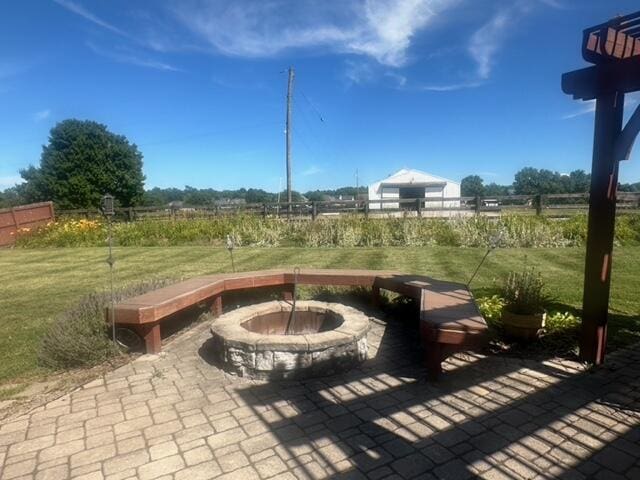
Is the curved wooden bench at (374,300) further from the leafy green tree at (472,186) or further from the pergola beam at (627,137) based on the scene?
the leafy green tree at (472,186)

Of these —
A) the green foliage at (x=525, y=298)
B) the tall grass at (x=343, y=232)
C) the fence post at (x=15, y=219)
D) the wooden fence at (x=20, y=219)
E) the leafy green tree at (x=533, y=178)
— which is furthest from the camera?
the leafy green tree at (x=533, y=178)

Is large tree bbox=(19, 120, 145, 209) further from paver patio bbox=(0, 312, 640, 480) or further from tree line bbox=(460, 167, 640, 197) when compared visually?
tree line bbox=(460, 167, 640, 197)

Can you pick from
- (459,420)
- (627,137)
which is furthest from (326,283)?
(627,137)

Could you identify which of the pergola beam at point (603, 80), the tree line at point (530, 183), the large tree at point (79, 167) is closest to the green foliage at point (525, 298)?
the pergola beam at point (603, 80)

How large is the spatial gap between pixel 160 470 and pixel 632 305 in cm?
608

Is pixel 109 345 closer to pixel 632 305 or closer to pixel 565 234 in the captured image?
pixel 632 305

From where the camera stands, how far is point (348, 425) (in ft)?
9.47

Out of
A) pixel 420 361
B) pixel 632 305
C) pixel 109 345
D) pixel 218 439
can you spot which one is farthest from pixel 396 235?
pixel 218 439

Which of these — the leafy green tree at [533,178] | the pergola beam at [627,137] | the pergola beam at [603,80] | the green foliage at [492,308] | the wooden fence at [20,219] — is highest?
the leafy green tree at [533,178]

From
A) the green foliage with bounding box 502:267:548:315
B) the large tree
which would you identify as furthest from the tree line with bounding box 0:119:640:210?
the green foliage with bounding box 502:267:548:315

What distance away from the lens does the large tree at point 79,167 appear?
34.4m

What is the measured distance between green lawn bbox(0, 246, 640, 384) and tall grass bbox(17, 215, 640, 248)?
108 cm

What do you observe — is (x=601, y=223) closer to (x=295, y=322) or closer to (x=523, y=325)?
(x=523, y=325)

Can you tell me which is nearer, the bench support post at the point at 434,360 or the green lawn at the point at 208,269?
the bench support post at the point at 434,360
